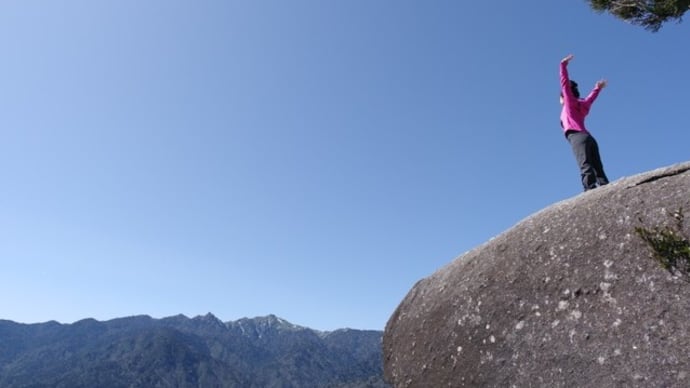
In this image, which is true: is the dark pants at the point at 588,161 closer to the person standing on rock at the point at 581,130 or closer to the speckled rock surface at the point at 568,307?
the person standing on rock at the point at 581,130

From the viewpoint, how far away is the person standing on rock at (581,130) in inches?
484

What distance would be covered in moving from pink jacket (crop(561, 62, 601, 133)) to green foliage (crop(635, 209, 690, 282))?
6199 millimetres

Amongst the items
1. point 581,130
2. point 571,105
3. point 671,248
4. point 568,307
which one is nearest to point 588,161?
point 581,130

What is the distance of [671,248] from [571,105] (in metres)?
7.26

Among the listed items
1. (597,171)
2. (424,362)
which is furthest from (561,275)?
(597,171)

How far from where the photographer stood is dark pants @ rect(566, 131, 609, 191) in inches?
480

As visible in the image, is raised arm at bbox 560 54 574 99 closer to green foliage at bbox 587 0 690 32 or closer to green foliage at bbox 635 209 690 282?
green foliage at bbox 587 0 690 32

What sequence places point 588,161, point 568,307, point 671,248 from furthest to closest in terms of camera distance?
point 588,161
point 568,307
point 671,248

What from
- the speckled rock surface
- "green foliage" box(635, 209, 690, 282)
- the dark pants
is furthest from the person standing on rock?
"green foliage" box(635, 209, 690, 282)

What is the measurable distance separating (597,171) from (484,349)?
622 centimetres

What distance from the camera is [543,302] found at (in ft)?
29.0

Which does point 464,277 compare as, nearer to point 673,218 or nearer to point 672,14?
point 673,218

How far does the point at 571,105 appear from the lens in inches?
527

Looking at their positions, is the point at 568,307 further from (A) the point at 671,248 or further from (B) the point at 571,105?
(B) the point at 571,105
